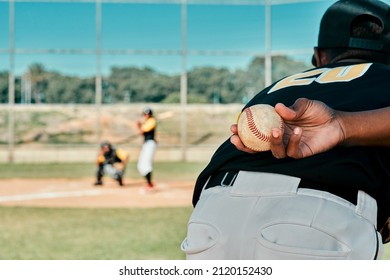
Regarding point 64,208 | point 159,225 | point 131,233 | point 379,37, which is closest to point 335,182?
point 379,37

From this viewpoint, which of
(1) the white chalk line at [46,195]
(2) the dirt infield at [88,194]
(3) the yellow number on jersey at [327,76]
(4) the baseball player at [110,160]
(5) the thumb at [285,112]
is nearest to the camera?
(5) the thumb at [285,112]

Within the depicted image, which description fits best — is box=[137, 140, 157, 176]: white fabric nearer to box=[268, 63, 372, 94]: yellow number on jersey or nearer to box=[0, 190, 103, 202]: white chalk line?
box=[0, 190, 103, 202]: white chalk line

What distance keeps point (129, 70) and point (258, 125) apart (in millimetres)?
17685

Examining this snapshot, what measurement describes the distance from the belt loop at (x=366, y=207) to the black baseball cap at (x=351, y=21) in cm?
52

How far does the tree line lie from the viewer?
736 inches

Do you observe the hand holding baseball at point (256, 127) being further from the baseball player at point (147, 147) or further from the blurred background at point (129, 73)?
the blurred background at point (129, 73)

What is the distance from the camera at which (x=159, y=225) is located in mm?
8141

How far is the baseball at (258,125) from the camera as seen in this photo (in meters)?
1.52

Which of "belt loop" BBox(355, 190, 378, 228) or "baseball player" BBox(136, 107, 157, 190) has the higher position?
"belt loop" BBox(355, 190, 378, 228)

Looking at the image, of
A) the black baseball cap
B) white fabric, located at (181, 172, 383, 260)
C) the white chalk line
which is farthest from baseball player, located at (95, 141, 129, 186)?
white fabric, located at (181, 172, 383, 260)

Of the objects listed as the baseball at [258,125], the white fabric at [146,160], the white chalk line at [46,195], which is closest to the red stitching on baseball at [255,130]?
the baseball at [258,125]

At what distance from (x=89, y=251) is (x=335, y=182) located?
4.98 meters
